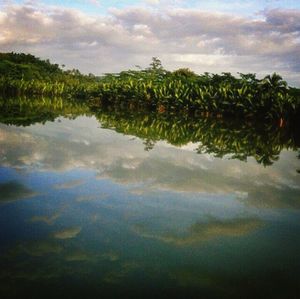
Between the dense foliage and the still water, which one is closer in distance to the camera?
the still water

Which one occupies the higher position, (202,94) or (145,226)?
(202,94)

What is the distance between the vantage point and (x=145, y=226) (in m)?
3.34

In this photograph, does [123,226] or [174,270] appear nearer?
[174,270]

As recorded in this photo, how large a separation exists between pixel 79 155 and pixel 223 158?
8.46 feet

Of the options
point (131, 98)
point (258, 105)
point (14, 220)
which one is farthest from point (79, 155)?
point (131, 98)

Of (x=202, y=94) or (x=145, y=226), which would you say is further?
(x=202, y=94)

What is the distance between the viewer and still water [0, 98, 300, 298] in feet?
7.82

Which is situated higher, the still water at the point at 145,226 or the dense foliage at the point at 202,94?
the dense foliage at the point at 202,94

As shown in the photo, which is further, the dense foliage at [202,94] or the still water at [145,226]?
the dense foliage at [202,94]

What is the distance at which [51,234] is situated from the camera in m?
3.04

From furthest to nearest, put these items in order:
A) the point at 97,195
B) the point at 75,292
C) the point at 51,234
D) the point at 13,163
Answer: the point at 13,163 → the point at 97,195 → the point at 51,234 → the point at 75,292

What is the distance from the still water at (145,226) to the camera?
238cm

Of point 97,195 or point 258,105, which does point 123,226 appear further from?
point 258,105

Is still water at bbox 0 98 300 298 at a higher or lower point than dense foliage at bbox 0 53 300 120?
lower
